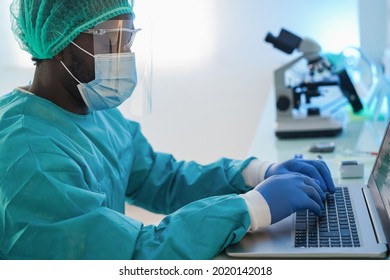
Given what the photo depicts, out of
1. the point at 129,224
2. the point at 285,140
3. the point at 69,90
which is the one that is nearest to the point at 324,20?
the point at 285,140

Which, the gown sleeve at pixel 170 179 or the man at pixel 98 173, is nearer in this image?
the man at pixel 98 173

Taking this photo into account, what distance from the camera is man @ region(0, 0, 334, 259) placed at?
109 cm

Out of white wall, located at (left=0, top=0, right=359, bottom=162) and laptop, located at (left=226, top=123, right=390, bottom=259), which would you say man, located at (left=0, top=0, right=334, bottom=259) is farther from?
white wall, located at (left=0, top=0, right=359, bottom=162)

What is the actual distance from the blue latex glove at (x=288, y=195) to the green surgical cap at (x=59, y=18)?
523 mm

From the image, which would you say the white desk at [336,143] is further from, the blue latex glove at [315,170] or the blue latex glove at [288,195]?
the blue latex glove at [288,195]

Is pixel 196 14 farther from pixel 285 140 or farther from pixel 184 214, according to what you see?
pixel 184 214

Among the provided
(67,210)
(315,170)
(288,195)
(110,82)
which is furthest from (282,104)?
(67,210)

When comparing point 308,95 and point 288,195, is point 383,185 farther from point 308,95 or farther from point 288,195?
point 308,95

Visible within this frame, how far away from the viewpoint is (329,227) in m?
1.22

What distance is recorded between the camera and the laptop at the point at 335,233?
3.62 feet

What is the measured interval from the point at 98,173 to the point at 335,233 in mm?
543

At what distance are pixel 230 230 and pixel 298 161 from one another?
40 cm

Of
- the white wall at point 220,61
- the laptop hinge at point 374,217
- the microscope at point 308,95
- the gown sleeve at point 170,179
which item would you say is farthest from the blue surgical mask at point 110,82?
the white wall at point 220,61

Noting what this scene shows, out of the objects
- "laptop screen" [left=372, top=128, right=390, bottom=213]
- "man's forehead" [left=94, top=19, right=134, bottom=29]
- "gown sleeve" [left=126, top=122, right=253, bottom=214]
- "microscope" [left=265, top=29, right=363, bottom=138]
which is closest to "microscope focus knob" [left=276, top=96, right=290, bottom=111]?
"microscope" [left=265, top=29, right=363, bottom=138]
